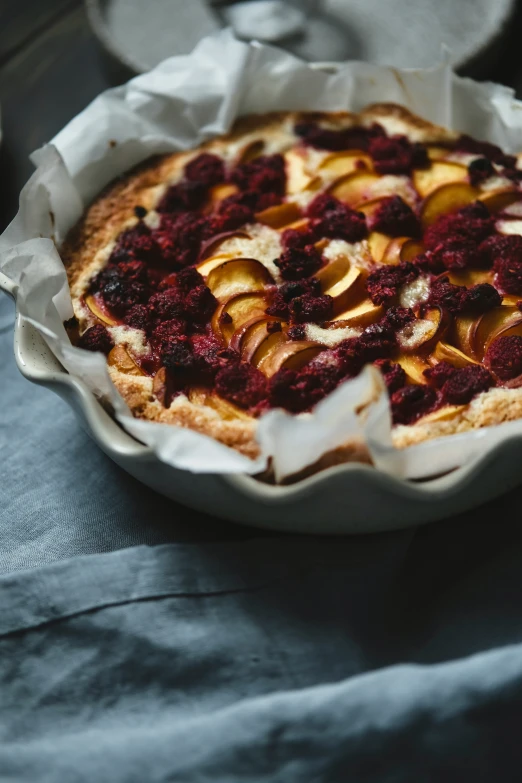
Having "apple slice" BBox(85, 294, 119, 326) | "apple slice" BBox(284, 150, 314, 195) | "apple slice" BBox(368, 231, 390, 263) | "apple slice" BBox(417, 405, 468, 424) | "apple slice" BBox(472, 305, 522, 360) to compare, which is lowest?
"apple slice" BBox(472, 305, 522, 360)

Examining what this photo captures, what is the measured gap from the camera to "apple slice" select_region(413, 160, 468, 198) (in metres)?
2.49

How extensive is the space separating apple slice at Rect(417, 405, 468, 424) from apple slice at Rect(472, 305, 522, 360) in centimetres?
19

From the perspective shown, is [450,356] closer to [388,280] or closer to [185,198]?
[388,280]

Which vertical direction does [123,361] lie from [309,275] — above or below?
above

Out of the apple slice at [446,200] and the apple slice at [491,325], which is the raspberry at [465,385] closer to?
the apple slice at [491,325]

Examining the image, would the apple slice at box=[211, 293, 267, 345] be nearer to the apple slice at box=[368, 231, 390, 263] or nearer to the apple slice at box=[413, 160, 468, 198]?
the apple slice at box=[368, 231, 390, 263]

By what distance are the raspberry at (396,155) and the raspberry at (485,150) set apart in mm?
134

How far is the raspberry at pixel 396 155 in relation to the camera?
2.51 meters

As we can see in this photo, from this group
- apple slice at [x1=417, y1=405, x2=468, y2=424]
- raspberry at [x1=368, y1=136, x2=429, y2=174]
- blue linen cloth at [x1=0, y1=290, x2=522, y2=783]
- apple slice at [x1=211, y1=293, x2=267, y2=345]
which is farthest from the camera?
raspberry at [x1=368, y1=136, x2=429, y2=174]

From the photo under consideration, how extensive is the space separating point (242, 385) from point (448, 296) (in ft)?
1.86

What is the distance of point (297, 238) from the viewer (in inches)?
91.4

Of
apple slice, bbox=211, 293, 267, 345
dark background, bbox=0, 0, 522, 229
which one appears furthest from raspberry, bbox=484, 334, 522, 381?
dark background, bbox=0, 0, 522, 229

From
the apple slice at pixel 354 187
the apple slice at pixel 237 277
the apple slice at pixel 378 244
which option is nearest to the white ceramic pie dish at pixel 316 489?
the apple slice at pixel 237 277

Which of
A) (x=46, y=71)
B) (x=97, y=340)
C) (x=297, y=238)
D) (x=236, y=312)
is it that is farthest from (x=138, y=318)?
(x=46, y=71)
